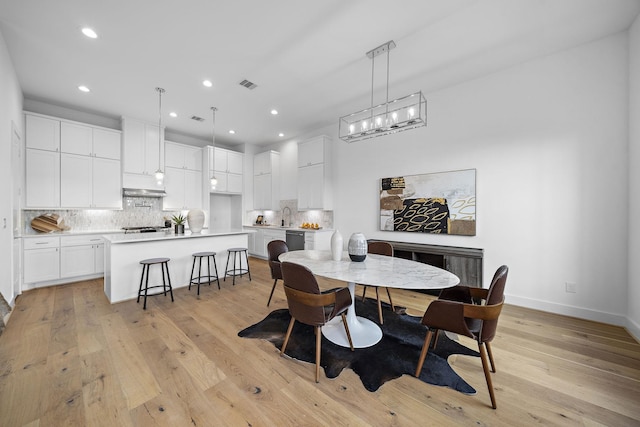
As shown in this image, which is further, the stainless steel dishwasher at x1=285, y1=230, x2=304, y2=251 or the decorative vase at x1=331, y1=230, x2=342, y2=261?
the stainless steel dishwasher at x1=285, y1=230, x2=304, y2=251

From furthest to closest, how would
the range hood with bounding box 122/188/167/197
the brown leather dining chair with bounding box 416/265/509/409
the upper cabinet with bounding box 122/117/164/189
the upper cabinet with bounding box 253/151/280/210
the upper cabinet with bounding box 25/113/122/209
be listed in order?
the upper cabinet with bounding box 253/151/280/210 → the range hood with bounding box 122/188/167/197 → the upper cabinet with bounding box 122/117/164/189 → the upper cabinet with bounding box 25/113/122/209 → the brown leather dining chair with bounding box 416/265/509/409

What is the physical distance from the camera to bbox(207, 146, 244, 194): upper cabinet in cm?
638

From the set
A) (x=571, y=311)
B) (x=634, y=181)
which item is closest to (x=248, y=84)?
(x=634, y=181)

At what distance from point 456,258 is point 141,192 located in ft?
20.6

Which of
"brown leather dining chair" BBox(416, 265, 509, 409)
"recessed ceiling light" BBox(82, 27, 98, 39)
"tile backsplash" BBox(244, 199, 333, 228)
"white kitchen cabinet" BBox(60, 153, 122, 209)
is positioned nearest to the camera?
"brown leather dining chair" BBox(416, 265, 509, 409)

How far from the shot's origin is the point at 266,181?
7000mm

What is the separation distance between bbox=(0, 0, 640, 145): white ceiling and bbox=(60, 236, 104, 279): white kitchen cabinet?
2.53 m

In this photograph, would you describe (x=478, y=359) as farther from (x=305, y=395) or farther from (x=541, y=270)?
(x=541, y=270)

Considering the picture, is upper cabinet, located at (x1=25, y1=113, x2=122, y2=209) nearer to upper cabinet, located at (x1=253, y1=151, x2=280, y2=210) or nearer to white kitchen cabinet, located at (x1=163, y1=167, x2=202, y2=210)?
white kitchen cabinet, located at (x1=163, y1=167, x2=202, y2=210)

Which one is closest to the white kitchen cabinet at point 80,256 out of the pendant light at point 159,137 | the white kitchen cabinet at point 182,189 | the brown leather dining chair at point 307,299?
the white kitchen cabinet at point 182,189

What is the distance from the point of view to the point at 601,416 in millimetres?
1588

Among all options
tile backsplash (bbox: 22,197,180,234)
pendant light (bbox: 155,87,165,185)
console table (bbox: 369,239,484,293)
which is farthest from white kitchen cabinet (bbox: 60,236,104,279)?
console table (bbox: 369,239,484,293)

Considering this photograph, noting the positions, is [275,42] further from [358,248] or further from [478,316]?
[478,316]

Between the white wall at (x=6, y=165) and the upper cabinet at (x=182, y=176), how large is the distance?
2.65m
